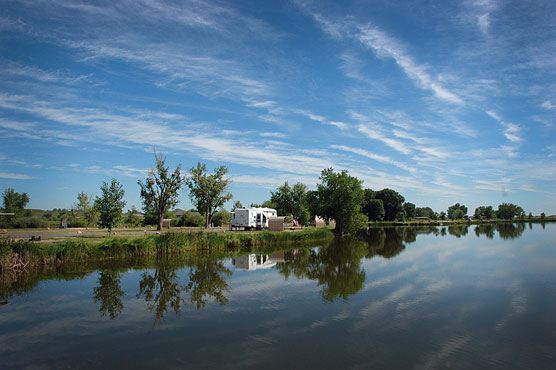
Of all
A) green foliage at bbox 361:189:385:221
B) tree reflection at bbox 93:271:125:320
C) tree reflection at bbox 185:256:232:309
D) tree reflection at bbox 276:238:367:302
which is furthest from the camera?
green foliage at bbox 361:189:385:221

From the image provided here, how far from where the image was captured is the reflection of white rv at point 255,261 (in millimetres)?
20938

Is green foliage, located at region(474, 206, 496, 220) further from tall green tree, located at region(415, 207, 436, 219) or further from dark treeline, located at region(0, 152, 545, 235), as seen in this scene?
dark treeline, located at region(0, 152, 545, 235)

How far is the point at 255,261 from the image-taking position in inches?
927

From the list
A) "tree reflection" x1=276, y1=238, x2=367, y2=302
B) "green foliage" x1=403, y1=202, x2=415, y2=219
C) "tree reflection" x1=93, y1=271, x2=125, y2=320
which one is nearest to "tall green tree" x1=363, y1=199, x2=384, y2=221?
"green foliage" x1=403, y1=202, x2=415, y2=219

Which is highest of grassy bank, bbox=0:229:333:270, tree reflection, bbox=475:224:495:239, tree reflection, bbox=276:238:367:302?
grassy bank, bbox=0:229:333:270

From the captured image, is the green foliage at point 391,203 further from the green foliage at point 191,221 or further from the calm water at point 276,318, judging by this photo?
the calm water at point 276,318

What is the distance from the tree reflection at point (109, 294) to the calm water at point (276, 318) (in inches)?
1.7

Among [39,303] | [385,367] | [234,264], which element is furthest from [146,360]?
[234,264]

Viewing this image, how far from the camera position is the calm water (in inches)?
297

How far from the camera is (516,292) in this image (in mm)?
14070

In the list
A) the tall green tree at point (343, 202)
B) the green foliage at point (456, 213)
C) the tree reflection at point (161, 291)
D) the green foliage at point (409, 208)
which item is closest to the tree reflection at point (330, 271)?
the tree reflection at point (161, 291)

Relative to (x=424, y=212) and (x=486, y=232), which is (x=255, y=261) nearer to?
(x=486, y=232)

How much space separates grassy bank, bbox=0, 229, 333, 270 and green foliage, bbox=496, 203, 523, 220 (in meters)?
153

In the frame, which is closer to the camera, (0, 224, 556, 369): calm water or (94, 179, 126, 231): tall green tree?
(0, 224, 556, 369): calm water
